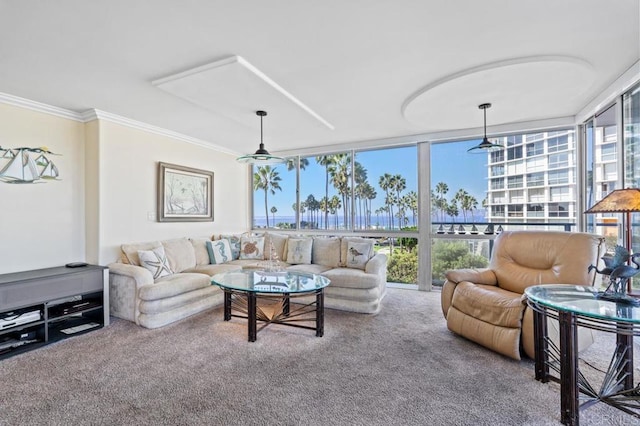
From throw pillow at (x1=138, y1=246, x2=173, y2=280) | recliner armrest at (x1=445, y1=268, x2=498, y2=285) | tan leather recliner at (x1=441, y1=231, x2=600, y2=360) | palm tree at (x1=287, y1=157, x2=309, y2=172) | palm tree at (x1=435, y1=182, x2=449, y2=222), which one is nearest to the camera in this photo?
tan leather recliner at (x1=441, y1=231, x2=600, y2=360)

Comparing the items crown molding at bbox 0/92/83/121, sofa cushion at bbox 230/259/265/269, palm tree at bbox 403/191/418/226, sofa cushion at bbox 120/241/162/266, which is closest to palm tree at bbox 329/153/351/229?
palm tree at bbox 403/191/418/226

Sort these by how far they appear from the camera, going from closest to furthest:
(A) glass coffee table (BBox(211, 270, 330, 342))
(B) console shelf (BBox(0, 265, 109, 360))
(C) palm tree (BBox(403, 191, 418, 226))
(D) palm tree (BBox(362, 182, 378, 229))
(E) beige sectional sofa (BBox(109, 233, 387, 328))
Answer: (B) console shelf (BBox(0, 265, 109, 360))
(A) glass coffee table (BBox(211, 270, 330, 342))
(E) beige sectional sofa (BBox(109, 233, 387, 328))
(C) palm tree (BBox(403, 191, 418, 226))
(D) palm tree (BBox(362, 182, 378, 229))

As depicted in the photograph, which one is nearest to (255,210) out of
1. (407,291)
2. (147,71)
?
(407,291)

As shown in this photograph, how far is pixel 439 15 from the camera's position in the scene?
6.59ft

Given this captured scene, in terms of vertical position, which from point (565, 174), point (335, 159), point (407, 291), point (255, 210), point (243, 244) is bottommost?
point (407, 291)

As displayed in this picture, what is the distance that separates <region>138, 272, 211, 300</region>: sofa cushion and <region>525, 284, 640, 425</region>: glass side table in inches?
132

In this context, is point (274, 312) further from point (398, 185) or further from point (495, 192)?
point (495, 192)

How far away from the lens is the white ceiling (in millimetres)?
1960

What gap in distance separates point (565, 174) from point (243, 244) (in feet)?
16.2

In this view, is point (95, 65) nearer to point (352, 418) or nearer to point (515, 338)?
point (352, 418)

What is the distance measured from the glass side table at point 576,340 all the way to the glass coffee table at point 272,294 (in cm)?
185

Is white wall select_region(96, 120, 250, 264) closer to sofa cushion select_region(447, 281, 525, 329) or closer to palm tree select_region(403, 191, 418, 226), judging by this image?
palm tree select_region(403, 191, 418, 226)

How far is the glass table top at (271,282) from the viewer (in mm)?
3059

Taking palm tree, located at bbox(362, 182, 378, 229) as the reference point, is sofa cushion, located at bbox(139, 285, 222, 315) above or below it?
below
